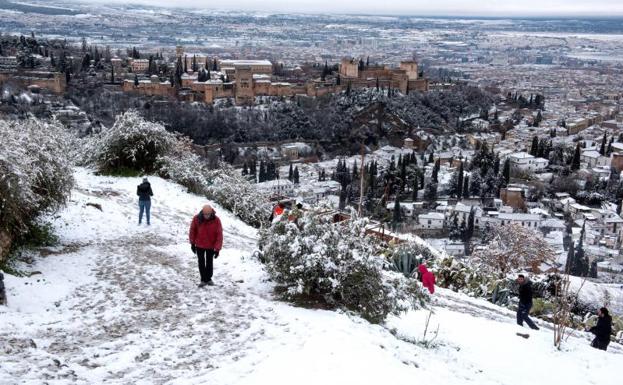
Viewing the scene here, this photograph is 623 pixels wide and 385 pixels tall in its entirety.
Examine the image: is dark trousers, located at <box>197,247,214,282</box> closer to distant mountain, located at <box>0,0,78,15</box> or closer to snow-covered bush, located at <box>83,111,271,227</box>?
snow-covered bush, located at <box>83,111,271,227</box>

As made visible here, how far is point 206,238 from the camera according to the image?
653 centimetres

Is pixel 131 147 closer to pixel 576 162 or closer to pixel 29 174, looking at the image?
pixel 29 174

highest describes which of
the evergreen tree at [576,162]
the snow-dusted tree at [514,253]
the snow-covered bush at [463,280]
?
the snow-covered bush at [463,280]

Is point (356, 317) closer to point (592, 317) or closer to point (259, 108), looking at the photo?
point (592, 317)

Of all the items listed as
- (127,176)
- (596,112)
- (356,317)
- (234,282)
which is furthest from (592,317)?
(596,112)

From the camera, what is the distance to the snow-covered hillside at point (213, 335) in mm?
4445

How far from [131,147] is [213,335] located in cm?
946

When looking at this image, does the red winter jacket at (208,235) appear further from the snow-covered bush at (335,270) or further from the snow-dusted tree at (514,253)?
the snow-dusted tree at (514,253)

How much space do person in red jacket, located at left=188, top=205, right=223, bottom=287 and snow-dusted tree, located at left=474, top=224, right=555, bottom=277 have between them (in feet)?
30.4

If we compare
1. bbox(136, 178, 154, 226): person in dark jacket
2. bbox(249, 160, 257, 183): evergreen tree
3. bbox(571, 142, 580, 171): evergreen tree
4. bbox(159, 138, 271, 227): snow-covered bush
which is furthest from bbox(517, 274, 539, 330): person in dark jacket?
bbox(571, 142, 580, 171): evergreen tree

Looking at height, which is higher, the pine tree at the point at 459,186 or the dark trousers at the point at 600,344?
the dark trousers at the point at 600,344

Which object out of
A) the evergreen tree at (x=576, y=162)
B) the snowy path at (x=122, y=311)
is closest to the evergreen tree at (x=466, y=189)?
the evergreen tree at (x=576, y=162)

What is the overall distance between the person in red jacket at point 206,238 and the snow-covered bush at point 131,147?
7682mm

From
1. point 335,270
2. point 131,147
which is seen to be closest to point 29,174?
point 335,270
